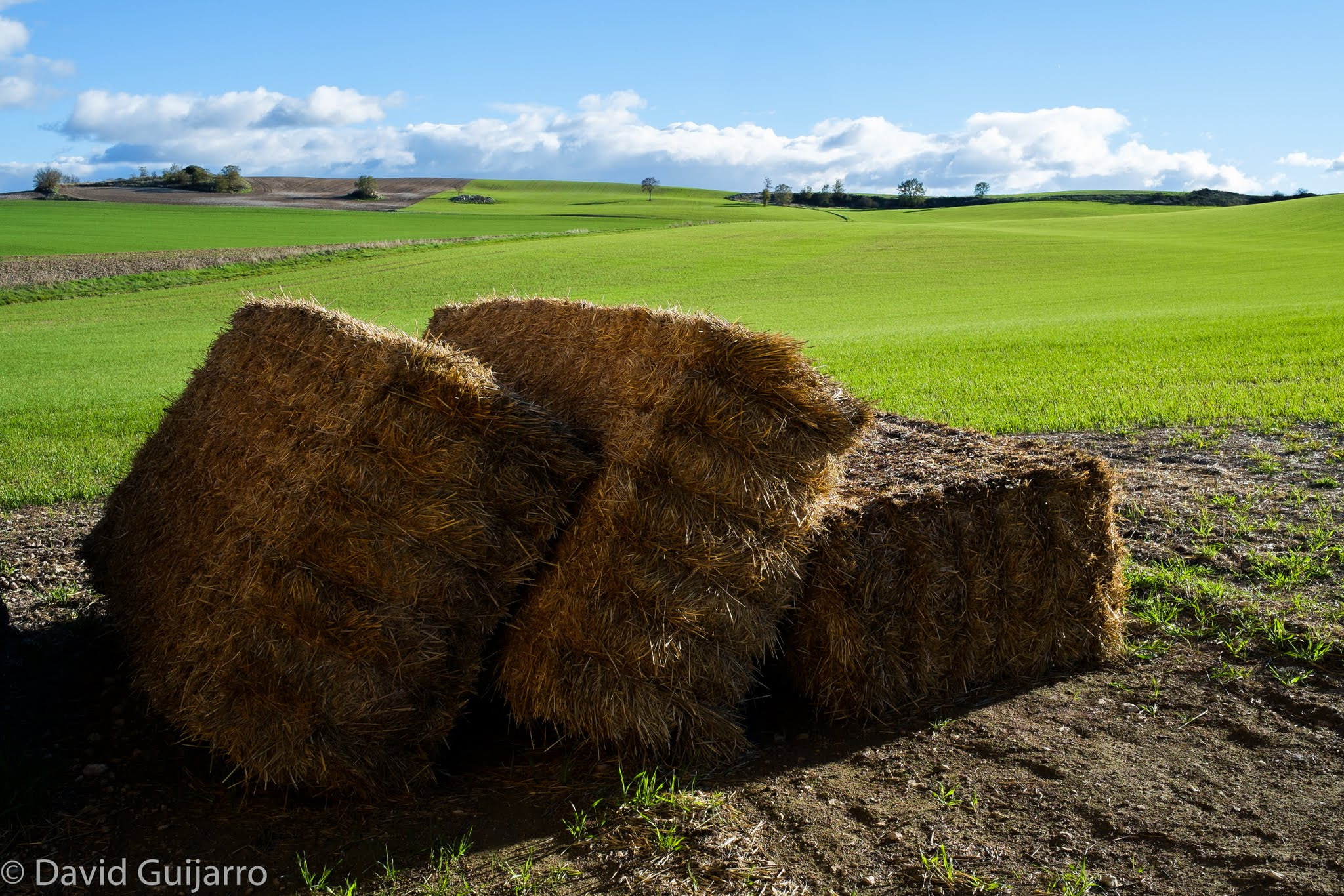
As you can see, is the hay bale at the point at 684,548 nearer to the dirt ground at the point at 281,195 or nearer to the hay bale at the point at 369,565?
the hay bale at the point at 369,565

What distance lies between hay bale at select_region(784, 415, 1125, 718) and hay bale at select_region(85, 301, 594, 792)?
1.68 m

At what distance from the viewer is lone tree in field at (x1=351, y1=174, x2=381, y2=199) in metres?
96.0

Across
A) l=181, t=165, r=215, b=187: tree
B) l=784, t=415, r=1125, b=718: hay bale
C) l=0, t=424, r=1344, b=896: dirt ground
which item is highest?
l=181, t=165, r=215, b=187: tree

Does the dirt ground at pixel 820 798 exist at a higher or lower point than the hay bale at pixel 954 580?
lower

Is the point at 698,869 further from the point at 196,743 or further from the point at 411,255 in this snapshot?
the point at 411,255

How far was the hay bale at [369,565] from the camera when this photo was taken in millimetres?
4305

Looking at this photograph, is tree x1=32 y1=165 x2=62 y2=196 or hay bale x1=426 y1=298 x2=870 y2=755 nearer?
hay bale x1=426 y1=298 x2=870 y2=755

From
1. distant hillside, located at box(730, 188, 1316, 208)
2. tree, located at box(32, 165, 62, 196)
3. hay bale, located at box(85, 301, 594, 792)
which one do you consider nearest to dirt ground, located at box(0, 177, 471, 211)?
tree, located at box(32, 165, 62, 196)

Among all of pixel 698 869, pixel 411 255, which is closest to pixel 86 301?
pixel 411 255

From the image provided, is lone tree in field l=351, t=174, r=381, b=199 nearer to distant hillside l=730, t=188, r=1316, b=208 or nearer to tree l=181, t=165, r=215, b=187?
tree l=181, t=165, r=215, b=187

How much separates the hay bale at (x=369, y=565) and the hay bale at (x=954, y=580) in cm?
168

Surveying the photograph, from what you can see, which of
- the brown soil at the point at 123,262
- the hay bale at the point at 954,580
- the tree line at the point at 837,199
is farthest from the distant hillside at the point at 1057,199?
the hay bale at the point at 954,580

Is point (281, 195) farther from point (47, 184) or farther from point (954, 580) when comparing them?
point (954, 580)

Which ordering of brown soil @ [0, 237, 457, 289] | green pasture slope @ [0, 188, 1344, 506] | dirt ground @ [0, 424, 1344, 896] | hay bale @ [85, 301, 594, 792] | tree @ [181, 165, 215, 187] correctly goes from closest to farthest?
dirt ground @ [0, 424, 1344, 896]
hay bale @ [85, 301, 594, 792]
green pasture slope @ [0, 188, 1344, 506]
brown soil @ [0, 237, 457, 289]
tree @ [181, 165, 215, 187]
